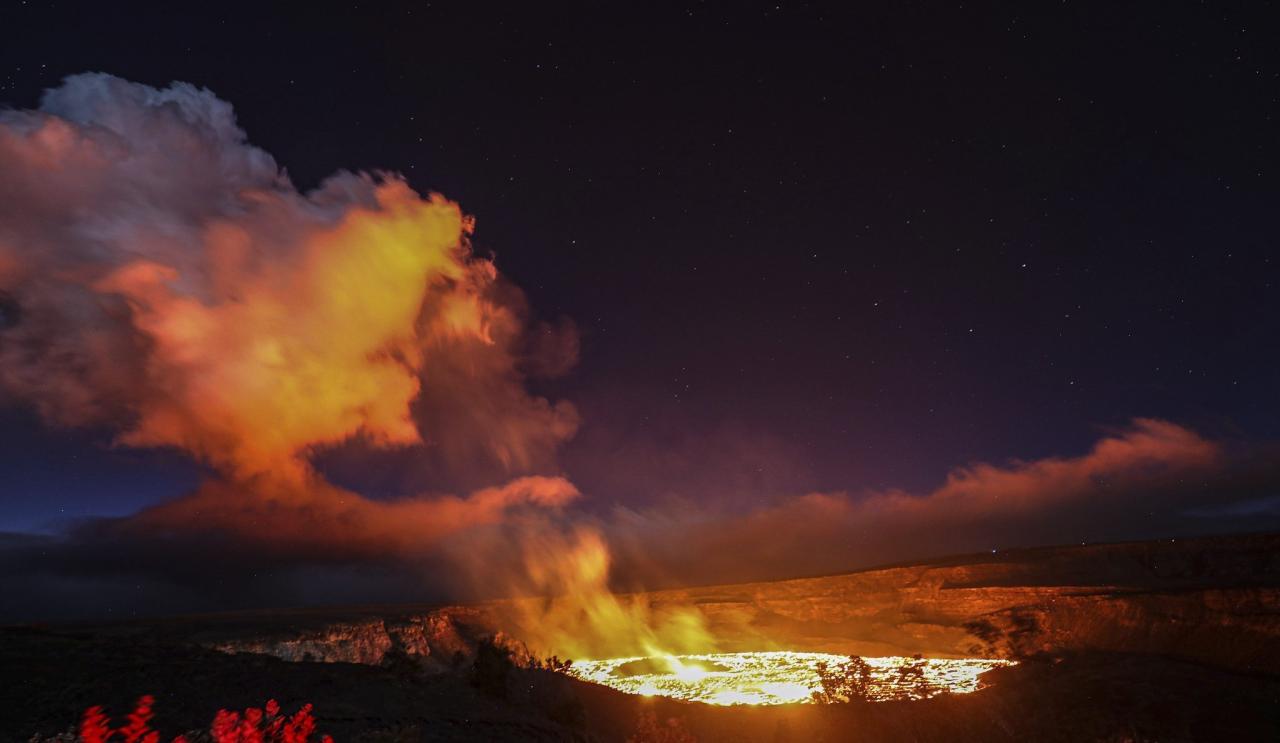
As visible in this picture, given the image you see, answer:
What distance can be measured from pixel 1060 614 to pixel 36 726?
65.5 metres

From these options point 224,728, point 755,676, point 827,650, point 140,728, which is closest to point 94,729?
point 140,728

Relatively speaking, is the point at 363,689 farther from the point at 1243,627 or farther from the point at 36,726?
the point at 1243,627

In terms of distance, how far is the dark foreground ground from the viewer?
72.6ft

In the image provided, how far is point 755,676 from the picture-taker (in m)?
48.4

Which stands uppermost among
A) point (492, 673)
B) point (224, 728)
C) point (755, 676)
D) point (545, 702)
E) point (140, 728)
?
point (140, 728)

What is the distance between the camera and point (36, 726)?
1891 centimetres

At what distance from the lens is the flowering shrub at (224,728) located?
44.1 feet

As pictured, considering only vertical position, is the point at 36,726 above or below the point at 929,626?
above

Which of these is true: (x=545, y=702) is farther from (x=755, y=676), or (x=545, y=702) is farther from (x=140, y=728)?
(x=140, y=728)

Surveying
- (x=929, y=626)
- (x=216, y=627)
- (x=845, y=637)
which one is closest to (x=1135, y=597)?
(x=929, y=626)

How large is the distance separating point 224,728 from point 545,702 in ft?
69.3

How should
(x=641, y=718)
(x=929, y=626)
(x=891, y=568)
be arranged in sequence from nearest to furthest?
1. (x=641, y=718)
2. (x=929, y=626)
3. (x=891, y=568)

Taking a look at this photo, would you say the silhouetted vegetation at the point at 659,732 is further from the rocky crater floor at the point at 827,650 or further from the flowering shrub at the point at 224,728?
the flowering shrub at the point at 224,728

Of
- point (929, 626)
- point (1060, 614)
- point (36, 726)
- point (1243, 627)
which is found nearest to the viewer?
point (36, 726)
